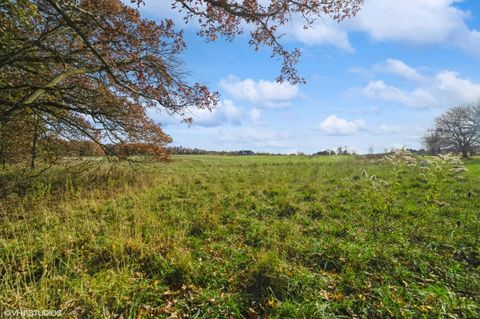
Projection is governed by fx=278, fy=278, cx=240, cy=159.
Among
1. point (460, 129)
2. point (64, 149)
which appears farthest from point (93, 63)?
point (460, 129)

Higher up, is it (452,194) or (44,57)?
(44,57)

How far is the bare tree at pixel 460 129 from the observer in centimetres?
4512

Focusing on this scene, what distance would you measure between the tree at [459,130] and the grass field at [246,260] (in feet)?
157

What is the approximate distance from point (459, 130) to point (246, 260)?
56.3 m

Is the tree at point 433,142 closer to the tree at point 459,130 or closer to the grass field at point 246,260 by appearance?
the tree at point 459,130

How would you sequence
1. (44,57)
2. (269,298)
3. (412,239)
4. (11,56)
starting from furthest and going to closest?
(44,57) < (11,56) < (412,239) < (269,298)

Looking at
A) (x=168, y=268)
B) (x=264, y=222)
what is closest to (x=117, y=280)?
(x=168, y=268)

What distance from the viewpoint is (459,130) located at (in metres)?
46.9

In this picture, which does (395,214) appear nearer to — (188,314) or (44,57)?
(188,314)

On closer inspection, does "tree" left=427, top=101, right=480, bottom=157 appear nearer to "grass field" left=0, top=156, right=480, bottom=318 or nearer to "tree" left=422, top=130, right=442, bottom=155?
"tree" left=422, top=130, right=442, bottom=155

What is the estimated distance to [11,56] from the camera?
22.6 ft

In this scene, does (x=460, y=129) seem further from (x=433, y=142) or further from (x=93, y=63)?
(x=93, y=63)

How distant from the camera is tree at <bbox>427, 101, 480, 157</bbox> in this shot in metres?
45.1

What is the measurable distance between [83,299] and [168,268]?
130 cm
